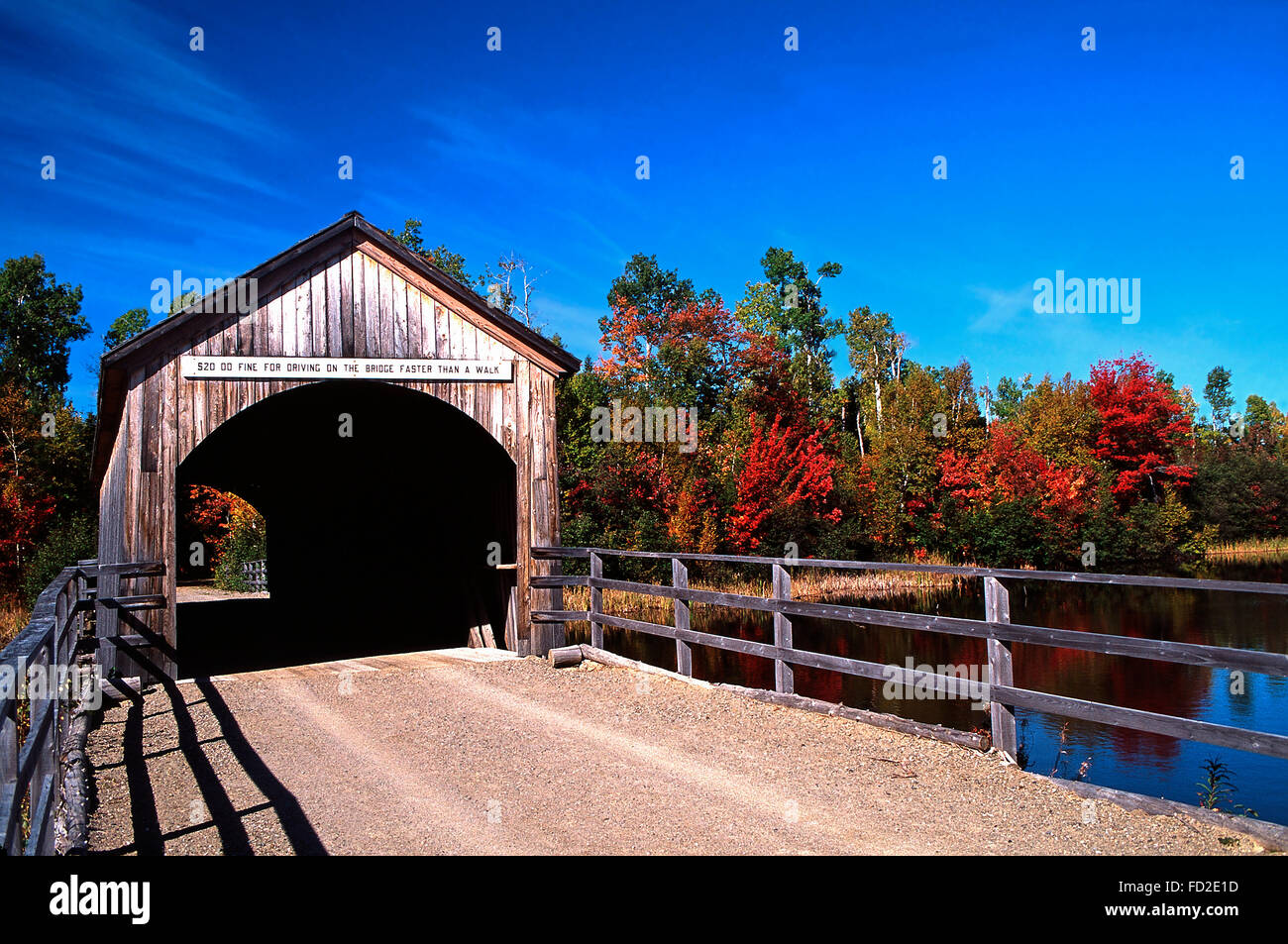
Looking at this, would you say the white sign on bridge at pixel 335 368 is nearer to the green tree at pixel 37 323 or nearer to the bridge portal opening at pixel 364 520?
the bridge portal opening at pixel 364 520

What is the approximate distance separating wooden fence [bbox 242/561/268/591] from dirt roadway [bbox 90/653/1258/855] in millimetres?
21097

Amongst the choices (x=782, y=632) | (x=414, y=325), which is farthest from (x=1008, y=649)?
(x=414, y=325)

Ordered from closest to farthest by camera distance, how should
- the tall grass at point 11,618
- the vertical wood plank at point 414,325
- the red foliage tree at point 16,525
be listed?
the vertical wood plank at point 414,325, the tall grass at point 11,618, the red foliage tree at point 16,525

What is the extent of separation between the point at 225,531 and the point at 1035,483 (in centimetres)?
3125

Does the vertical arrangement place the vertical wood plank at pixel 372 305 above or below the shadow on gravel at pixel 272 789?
above

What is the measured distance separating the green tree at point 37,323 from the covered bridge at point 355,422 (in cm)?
3984

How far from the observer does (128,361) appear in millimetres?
8812

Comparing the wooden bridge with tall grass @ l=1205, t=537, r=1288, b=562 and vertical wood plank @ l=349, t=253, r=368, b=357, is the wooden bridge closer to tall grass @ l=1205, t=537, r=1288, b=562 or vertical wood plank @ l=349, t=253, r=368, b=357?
vertical wood plank @ l=349, t=253, r=368, b=357

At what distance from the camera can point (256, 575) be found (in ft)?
94.7

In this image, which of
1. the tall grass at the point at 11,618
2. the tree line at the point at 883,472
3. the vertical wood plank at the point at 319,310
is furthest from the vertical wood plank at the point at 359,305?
the tree line at the point at 883,472

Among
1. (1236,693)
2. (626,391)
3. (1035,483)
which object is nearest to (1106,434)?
(1035,483)

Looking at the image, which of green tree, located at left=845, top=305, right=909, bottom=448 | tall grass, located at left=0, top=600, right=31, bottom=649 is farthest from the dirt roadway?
green tree, located at left=845, top=305, right=909, bottom=448

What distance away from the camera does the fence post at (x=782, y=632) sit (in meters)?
7.54

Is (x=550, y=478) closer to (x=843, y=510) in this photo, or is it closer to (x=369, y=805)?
(x=369, y=805)
